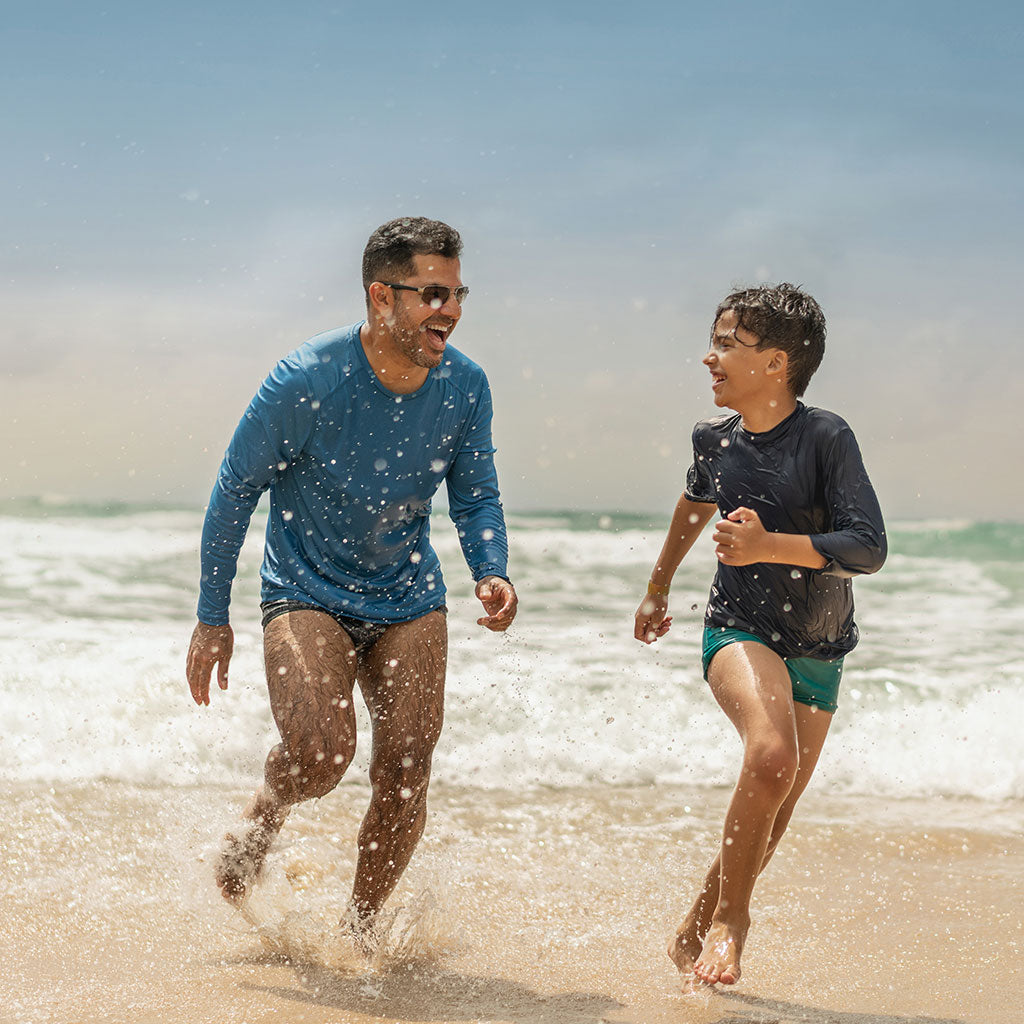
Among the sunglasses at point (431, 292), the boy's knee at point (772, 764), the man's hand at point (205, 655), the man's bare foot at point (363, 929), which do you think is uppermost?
the sunglasses at point (431, 292)

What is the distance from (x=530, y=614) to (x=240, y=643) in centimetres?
390

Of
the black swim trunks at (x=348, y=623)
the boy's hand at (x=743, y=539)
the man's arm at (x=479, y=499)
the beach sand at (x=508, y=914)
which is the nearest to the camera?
the boy's hand at (x=743, y=539)

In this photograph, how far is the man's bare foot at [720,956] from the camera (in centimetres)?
330

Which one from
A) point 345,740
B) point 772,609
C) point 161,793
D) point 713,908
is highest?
point 772,609

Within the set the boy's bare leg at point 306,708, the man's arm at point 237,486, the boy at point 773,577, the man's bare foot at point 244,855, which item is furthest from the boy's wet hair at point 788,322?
the man's bare foot at point 244,855

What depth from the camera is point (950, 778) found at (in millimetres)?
7082

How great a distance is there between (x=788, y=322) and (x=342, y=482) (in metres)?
1.56

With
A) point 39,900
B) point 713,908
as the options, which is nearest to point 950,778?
point 713,908

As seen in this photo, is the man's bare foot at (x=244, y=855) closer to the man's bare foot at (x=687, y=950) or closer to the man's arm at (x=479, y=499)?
the man's arm at (x=479, y=499)

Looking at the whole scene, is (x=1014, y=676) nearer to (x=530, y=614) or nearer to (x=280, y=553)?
(x=530, y=614)

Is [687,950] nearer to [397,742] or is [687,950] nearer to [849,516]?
[397,742]

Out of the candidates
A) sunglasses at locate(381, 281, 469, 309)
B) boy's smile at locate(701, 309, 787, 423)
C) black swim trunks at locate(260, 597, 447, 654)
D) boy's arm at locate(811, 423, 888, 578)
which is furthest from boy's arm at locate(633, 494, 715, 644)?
sunglasses at locate(381, 281, 469, 309)

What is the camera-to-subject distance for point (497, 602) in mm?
3770

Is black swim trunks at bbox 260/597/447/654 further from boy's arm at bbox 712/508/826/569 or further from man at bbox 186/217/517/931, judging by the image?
boy's arm at bbox 712/508/826/569
